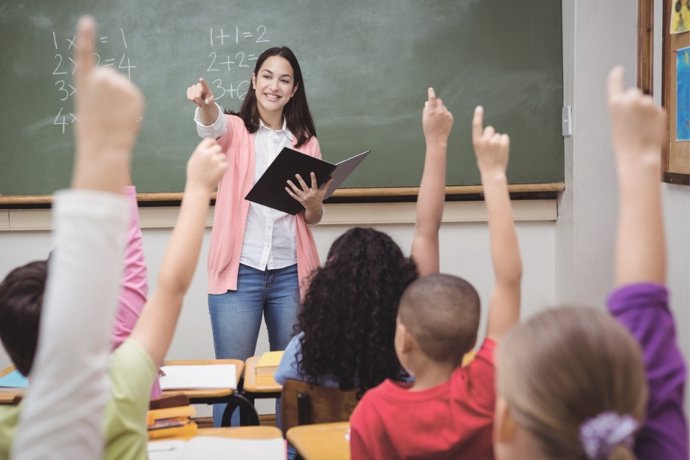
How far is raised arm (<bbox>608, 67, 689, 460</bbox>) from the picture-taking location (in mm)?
1067

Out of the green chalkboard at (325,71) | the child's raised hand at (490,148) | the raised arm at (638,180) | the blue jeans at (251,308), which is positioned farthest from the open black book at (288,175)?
the raised arm at (638,180)

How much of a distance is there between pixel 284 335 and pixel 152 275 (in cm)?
99

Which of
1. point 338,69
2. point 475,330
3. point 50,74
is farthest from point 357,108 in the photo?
point 475,330

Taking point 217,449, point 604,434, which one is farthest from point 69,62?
point 604,434

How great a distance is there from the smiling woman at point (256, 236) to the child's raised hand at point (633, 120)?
1.95 m

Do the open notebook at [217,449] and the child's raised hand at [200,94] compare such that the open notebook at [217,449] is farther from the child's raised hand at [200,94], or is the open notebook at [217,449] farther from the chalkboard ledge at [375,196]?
the chalkboard ledge at [375,196]

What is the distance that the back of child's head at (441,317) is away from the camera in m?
1.56

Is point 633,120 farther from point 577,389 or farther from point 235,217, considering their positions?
point 235,217

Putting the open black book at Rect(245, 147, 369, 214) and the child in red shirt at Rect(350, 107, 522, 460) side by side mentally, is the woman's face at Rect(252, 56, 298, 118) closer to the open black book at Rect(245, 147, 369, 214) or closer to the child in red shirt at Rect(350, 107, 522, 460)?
the open black book at Rect(245, 147, 369, 214)

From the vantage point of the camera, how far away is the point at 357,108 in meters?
3.78

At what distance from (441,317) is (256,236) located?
5.35 feet

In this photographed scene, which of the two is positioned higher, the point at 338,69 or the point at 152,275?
the point at 338,69

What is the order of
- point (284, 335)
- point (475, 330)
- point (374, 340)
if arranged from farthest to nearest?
point (284, 335) → point (374, 340) → point (475, 330)

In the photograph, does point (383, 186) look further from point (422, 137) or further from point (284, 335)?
point (284, 335)
